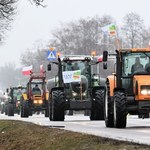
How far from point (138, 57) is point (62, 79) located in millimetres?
9072

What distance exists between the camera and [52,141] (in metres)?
15.0

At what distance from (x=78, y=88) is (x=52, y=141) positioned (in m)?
13.3

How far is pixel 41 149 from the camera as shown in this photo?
1470 cm

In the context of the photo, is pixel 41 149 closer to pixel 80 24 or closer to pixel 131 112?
pixel 131 112

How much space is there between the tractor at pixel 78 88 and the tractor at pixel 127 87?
7.11 m

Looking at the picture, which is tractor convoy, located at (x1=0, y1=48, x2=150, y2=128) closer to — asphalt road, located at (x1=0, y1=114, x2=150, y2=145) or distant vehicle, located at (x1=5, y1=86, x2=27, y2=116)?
distant vehicle, located at (x1=5, y1=86, x2=27, y2=116)

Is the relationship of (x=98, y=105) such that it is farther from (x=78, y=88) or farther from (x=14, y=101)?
(x=14, y=101)

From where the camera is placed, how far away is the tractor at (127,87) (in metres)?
18.4

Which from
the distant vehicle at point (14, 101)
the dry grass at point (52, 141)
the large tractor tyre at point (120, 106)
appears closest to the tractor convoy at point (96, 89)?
the large tractor tyre at point (120, 106)

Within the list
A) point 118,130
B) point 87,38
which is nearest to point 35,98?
point 118,130

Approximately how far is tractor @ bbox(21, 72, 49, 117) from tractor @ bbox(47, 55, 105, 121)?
1159cm

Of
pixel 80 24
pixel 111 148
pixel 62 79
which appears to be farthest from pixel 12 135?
pixel 80 24

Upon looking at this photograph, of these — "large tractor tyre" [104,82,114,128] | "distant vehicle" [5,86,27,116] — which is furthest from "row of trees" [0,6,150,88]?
"large tractor tyre" [104,82,114,128]

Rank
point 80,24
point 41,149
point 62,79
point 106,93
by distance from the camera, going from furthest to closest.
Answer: point 80,24 → point 62,79 → point 106,93 → point 41,149
